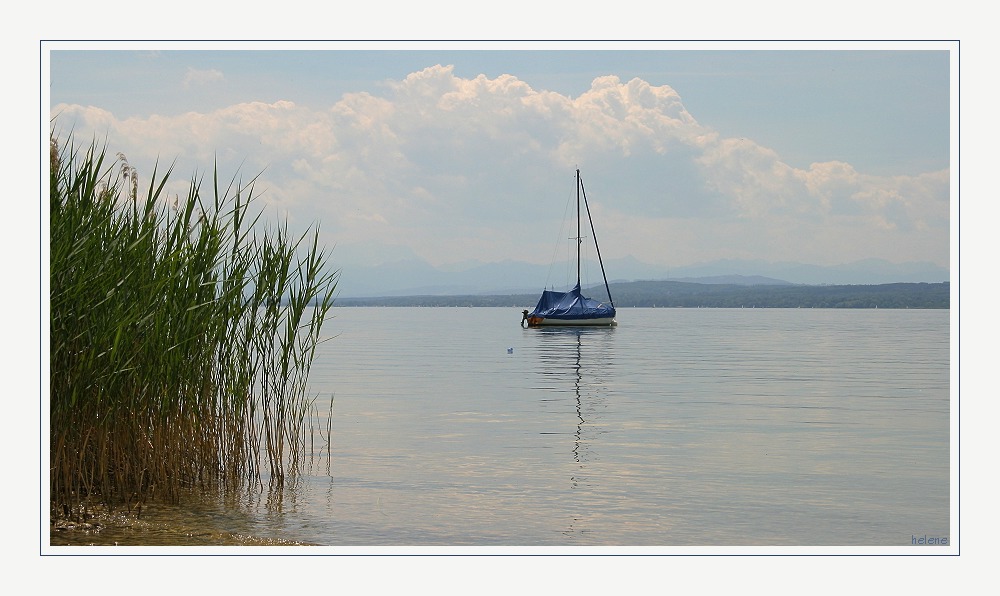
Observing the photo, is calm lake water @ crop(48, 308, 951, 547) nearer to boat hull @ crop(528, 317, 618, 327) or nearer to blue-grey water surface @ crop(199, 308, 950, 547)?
blue-grey water surface @ crop(199, 308, 950, 547)

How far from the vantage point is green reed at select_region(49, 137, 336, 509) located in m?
7.14

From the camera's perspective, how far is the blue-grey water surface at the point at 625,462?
855 centimetres

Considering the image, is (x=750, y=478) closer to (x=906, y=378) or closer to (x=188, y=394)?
(x=188, y=394)

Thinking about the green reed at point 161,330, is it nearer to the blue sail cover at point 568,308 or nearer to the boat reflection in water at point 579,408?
the boat reflection in water at point 579,408

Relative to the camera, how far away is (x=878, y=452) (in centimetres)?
1292

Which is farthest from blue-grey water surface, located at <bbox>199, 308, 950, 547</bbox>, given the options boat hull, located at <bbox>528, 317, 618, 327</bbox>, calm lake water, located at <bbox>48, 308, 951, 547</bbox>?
boat hull, located at <bbox>528, 317, 618, 327</bbox>

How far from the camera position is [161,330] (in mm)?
7742

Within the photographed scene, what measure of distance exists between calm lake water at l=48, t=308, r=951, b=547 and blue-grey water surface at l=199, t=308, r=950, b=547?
0.10 ft

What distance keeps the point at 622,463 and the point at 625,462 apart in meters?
0.09

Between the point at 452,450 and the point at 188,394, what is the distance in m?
5.32

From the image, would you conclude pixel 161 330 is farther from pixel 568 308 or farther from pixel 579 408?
pixel 568 308

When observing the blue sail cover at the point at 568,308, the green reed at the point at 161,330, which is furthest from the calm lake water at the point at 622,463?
the blue sail cover at the point at 568,308
